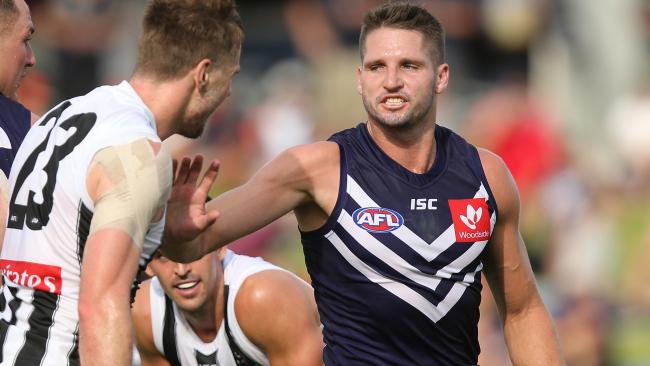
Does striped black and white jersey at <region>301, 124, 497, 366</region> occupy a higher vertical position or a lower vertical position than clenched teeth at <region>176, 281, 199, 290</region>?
higher

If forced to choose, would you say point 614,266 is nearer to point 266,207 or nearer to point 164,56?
point 266,207

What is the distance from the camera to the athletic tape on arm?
4184 millimetres

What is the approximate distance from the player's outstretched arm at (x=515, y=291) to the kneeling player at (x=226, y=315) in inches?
40.1

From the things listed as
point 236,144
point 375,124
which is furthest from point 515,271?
point 236,144

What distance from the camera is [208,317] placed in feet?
21.8

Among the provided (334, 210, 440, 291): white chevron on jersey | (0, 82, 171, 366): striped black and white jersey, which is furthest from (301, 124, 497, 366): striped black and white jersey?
(0, 82, 171, 366): striped black and white jersey

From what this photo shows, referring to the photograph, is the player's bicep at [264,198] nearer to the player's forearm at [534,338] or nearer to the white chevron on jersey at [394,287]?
the white chevron on jersey at [394,287]

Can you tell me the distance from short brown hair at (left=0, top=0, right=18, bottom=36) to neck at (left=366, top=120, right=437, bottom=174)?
1.76 m

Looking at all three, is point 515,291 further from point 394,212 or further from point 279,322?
point 279,322

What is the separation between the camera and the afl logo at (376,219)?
5.55 metres

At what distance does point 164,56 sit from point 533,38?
34.7 feet

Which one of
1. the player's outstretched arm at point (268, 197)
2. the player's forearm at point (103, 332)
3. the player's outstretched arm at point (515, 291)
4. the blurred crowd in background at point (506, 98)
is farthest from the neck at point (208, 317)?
the blurred crowd in background at point (506, 98)

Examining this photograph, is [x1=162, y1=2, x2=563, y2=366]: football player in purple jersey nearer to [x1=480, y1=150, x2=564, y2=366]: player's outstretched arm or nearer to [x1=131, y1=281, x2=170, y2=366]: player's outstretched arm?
[x1=480, y1=150, x2=564, y2=366]: player's outstretched arm

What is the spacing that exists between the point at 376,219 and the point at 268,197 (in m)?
0.50
